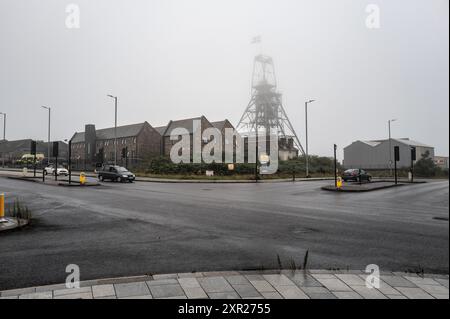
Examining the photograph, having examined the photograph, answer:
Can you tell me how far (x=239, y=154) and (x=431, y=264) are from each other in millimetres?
41264

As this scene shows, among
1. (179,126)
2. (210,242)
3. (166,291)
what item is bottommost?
(210,242)

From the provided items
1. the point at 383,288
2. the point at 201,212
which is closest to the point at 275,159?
the point at 201,212

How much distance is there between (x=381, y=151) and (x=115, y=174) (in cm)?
2902

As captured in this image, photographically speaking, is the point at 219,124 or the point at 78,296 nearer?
the point at 78,296

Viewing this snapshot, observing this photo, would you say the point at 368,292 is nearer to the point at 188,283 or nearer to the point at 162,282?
the point at 188,283

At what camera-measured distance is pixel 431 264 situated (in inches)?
192

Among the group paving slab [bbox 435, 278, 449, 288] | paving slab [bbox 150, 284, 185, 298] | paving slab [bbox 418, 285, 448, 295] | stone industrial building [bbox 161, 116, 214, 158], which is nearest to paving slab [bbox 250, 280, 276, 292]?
paving slab [bbox 150, 284, 185, 298]

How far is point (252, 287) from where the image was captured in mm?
3768

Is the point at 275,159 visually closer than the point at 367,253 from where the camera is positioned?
No

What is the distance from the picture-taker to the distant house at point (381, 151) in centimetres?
294

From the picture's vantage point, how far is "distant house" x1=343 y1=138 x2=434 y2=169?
294 cm

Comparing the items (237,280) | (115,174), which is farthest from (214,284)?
(115,174)

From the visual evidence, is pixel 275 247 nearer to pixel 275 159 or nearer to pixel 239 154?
pixel 239 154
